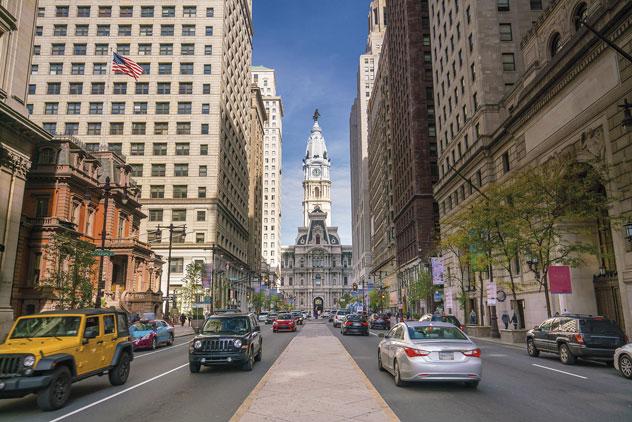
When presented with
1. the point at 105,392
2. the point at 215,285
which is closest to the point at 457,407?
the point at 105,392

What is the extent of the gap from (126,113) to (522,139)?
2278 inches

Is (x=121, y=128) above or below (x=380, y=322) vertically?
above

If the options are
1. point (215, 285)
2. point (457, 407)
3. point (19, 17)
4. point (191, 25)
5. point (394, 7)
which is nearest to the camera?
point (457, 407)

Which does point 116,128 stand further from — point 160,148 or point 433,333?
point 433,333

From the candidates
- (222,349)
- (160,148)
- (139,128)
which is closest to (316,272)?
(160,148)

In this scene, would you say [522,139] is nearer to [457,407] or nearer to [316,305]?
[457,407]

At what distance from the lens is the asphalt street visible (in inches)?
343

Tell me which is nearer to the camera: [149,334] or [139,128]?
[149,334]

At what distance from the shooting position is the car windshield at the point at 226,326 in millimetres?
16016

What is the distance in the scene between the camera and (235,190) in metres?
86.8

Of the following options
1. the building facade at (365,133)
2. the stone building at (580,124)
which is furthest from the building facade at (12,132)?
the building facade at (365,133)

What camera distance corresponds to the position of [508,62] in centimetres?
4294

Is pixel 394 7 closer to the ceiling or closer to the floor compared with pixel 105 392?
closer to the ceiling

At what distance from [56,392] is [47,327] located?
2.19 metres
